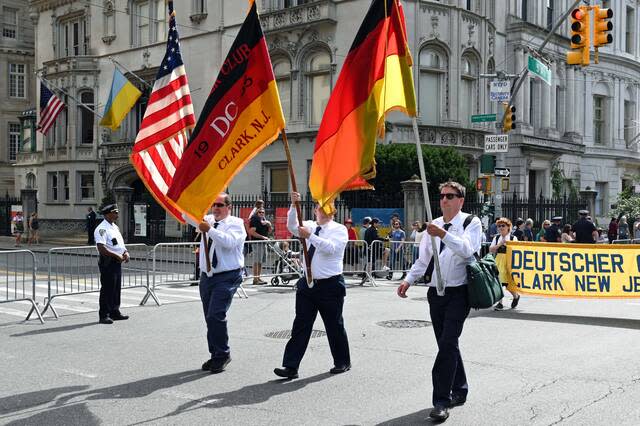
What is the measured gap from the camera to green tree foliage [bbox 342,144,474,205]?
25266 mm

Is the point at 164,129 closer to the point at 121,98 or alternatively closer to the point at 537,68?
the point at 537,68

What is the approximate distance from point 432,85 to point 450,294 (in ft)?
78.8

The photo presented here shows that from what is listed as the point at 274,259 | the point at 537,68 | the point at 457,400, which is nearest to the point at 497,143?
the point at 537,68

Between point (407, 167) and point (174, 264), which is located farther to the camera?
point (407, 167)

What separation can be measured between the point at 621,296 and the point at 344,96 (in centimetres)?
751

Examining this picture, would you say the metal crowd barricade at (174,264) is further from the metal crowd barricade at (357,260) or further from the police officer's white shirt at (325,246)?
the police officer's white shirt at (325,246)

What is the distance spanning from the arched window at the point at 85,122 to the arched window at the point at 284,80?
45.6 ft

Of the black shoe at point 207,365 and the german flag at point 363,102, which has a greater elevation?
the german flag at point 363,102

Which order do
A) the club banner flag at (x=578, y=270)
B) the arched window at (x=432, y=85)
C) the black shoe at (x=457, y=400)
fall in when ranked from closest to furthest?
the black shoe at (x=457, y=400)
the club banner flag at (x=578, y=270)
the arched window at (x=432, y=85)

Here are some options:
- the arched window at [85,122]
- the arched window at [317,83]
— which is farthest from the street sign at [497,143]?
Answer: the arched window at [85,122]

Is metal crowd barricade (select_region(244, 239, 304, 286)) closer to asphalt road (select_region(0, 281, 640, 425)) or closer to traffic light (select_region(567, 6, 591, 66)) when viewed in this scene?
asphalt road (select_region(0, 281, 640, 425))

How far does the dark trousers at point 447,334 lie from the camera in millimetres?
6113

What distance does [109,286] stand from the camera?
11.7m

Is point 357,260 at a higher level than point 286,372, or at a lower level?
higher
